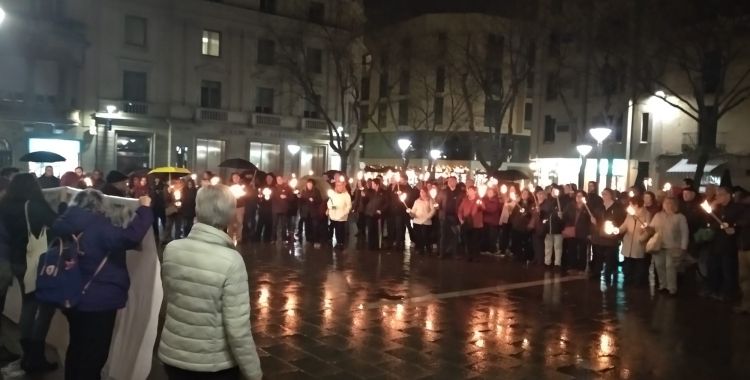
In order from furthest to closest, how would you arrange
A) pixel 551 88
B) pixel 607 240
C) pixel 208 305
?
pixel 551 88 → pixel 607 240 → pixel 208 305

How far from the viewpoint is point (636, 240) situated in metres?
12.3

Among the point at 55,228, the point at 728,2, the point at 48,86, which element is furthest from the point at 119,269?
the point at 48,86

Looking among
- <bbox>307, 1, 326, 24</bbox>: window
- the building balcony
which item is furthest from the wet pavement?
<bbox>307, 1, 326, 24</bbox>: window

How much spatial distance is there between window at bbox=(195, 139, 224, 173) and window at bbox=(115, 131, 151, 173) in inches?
120

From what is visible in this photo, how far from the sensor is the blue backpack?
175 inches

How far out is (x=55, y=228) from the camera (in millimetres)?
4539

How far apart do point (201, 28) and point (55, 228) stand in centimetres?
→ 3752

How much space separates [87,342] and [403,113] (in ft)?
174

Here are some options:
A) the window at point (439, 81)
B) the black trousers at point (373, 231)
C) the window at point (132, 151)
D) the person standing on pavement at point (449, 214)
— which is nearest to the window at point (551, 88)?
the window at point (439, 81)

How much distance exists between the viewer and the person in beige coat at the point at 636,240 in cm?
1224

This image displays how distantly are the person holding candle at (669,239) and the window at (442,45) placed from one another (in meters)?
29.3

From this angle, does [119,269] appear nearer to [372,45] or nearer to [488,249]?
[488,249]

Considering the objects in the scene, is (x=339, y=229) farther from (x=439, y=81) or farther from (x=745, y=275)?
(x=439, y=81)

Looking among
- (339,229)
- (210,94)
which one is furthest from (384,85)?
(339,229)
